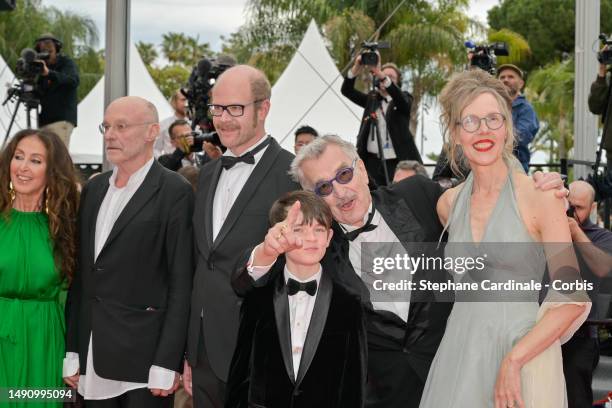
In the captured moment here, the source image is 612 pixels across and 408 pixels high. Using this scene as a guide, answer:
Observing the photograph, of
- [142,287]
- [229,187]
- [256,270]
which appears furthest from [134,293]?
[256,270]

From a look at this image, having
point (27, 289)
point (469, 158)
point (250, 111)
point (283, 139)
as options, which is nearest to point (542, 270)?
point (469, 158)

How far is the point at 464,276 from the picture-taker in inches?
111

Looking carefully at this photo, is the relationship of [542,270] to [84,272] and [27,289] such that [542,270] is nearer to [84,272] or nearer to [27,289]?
[84,272]

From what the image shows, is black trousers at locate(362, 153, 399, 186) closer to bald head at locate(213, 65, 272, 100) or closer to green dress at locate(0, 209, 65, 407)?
bald head at locate(213, 65, 272, 100)

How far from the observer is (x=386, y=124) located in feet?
23.6

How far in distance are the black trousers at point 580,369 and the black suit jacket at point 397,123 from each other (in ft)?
8.74

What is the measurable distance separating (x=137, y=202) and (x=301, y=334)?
1156mm

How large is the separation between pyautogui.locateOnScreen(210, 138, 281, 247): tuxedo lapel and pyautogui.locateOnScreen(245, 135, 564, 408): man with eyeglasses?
1.14ft

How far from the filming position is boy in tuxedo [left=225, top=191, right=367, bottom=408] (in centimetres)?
290

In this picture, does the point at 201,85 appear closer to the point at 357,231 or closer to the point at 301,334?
the point at 357,231

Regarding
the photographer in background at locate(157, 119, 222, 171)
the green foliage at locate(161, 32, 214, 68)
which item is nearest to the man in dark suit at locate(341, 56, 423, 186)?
the photographer in background at locate(157, 119, 222, 171)

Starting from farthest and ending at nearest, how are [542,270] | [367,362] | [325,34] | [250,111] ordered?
1. [325,34]
2. [250,111]
3. [367,362]
4. [542,270]

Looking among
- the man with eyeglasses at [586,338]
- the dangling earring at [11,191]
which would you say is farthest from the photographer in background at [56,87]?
the man with eyeglasses at [586,338]

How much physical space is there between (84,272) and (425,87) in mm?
20272
